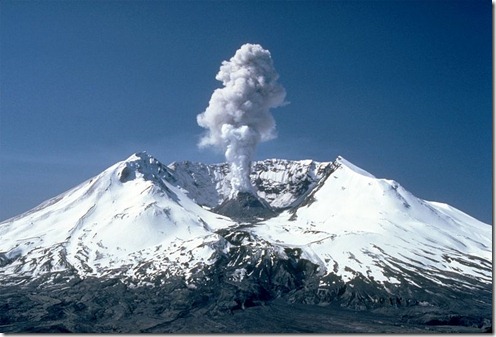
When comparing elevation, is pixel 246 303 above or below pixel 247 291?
below

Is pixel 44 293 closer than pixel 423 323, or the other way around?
pixel 423 323

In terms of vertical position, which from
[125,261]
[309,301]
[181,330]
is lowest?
[181,330]

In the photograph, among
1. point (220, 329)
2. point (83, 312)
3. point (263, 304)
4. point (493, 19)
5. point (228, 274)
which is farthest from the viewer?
point (228, 274)

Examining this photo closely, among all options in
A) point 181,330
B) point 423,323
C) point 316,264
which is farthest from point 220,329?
point 316,264

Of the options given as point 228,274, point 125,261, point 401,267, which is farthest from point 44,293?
point 401,267

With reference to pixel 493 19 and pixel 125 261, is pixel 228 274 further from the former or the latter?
pixel 493 19

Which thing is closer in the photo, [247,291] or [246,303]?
[246,303]

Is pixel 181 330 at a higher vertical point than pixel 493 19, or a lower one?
lower

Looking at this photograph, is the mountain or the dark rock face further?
the mountain

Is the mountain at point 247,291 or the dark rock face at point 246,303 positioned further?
the mountain at point 247,291

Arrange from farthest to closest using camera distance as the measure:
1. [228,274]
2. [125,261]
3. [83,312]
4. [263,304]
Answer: [125,261]
[228,274]
[263,304]
[83,312]
